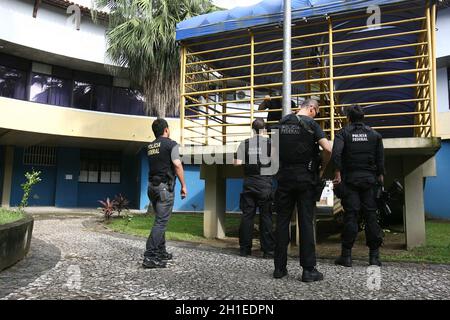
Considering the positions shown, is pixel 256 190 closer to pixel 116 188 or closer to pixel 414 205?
pixel 414 205

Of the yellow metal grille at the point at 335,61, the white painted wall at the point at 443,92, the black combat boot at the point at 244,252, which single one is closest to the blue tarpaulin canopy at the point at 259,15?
the yellow metal grille at the point at 335,61

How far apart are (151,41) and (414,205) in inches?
362

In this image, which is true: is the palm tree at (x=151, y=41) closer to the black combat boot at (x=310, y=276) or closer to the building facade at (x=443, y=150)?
the building facade at (x=443, y=150)

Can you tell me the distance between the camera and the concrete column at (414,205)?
19.0ft

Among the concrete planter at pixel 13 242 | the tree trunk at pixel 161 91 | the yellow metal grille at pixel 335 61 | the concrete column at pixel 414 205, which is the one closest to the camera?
the concrete planter at pixel 13 242

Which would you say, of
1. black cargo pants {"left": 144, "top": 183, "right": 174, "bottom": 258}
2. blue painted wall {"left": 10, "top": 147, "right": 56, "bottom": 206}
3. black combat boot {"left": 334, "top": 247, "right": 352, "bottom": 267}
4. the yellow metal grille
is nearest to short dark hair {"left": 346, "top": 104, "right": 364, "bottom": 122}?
the yellow metal grille

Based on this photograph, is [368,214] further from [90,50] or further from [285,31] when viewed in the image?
[90,50]

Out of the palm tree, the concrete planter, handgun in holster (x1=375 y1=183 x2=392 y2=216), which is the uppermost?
the palm tree

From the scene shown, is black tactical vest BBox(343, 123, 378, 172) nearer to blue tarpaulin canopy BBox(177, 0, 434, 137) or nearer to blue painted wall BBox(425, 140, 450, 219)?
blue tarpaulin canopy BBox(177, 0, 434, 137)

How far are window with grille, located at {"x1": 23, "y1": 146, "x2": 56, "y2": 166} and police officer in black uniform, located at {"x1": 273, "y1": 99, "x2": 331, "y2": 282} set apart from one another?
1596cm

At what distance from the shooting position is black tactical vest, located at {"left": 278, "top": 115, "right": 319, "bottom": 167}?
13.1ft

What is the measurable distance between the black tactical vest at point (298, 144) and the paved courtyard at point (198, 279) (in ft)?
4.01
